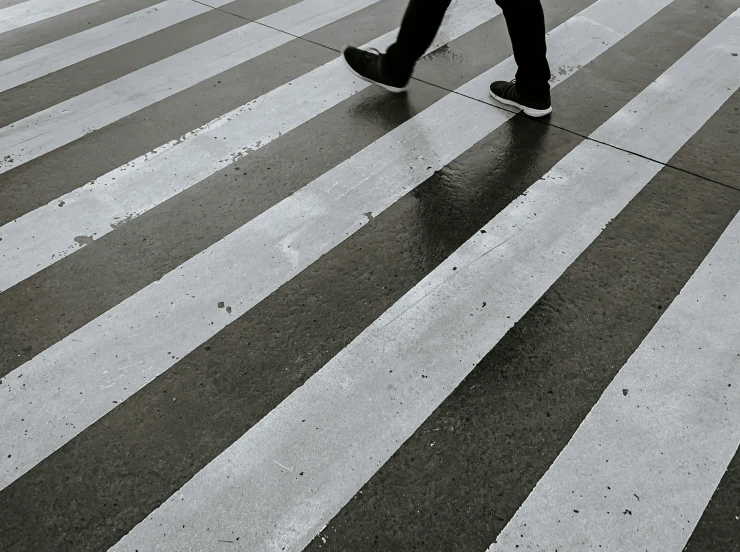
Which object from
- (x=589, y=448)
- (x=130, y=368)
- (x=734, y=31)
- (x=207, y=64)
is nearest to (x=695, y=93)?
(x=734, y=31)

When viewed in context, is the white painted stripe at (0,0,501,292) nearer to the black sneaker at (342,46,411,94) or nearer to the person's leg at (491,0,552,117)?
the black sneaker at (342,46,411,94)

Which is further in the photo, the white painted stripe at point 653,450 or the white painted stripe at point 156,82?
the white painted stripe at point 156,82

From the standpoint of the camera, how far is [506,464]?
2377 millimetres

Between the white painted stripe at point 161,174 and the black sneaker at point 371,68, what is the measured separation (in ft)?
0.40

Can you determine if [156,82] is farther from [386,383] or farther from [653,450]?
[653,450]

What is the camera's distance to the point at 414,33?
4039mm

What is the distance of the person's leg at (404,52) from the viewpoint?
3.93m

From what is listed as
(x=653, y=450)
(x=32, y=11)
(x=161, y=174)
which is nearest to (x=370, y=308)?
(x=653, y=450)

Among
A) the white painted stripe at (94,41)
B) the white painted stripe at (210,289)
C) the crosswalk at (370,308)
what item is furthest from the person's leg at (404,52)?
the white painted stripe at (94,41)

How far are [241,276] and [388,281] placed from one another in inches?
27.6

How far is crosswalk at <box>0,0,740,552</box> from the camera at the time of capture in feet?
7.47

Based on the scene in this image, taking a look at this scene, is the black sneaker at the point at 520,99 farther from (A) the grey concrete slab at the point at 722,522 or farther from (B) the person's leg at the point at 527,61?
(A) the grey concrete slab at the point at 722,522

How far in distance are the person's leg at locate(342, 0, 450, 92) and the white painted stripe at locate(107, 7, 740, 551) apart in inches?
46.2

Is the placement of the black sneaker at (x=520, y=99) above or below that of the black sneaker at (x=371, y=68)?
below
